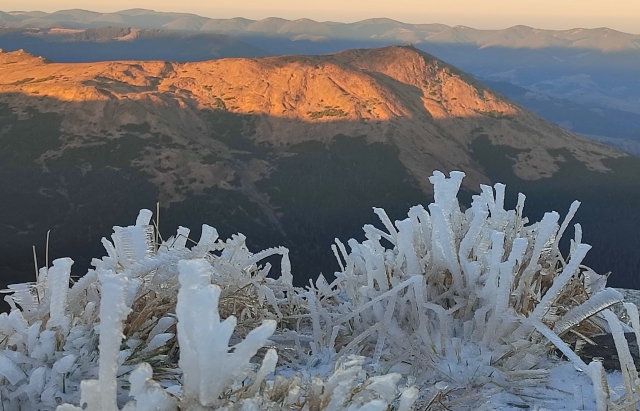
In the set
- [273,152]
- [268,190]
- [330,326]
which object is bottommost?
[268,190]

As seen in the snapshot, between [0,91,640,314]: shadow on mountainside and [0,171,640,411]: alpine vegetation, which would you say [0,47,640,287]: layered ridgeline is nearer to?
[0,91,640,314]: shadow on mountainside

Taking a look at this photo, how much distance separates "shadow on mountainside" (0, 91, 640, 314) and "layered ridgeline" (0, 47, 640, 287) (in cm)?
12

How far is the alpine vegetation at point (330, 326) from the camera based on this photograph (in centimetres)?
87

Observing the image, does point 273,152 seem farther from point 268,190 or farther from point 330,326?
point 330,326

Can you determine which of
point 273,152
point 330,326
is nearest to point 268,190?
point 273,152

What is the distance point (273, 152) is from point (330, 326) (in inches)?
1630

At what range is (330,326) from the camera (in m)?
1.76

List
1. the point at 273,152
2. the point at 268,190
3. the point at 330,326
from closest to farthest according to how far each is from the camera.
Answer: the point at 330,326 → the point at 268,190 → the point at 273,152

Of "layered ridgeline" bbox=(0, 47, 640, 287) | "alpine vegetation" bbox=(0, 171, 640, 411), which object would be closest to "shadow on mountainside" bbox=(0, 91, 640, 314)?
"layered ridgeline" bbox=(0, 47, 640, 287)

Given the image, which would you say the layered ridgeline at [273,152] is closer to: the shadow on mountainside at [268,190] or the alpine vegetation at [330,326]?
the shadow on mountainside at [268,190]

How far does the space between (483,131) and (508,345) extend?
4789 cm

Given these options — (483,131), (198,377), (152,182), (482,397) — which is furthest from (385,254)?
(483,131)

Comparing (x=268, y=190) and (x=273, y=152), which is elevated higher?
(x=273, y=152)

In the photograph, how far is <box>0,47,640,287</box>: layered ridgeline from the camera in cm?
3356
